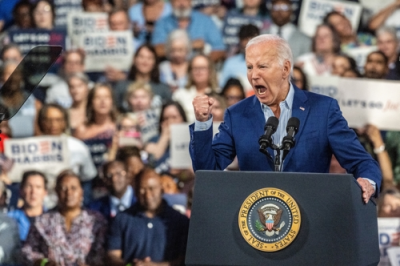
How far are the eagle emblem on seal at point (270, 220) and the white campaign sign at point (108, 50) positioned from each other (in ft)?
12.8

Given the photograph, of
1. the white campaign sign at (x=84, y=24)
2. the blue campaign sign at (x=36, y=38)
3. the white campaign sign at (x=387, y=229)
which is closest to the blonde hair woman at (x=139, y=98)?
the white campaign sign at (x=84, y=24)

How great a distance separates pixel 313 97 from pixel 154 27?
3.45 metres

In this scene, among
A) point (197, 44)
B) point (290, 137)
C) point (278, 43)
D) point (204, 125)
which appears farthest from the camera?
point (197, 44)

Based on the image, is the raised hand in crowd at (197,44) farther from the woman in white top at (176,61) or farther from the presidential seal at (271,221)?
the presidential seal at (271,221)

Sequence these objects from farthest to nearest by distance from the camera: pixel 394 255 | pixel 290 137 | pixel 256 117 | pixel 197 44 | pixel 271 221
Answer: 1. pixel 197 44
2. pixel 394 255
3. pixel 256 117
4. pixel 290 137
5. pixel 271 221

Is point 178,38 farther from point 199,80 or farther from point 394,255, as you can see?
point 394,255

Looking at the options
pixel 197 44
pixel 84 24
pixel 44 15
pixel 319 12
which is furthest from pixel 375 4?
pixel 44 15

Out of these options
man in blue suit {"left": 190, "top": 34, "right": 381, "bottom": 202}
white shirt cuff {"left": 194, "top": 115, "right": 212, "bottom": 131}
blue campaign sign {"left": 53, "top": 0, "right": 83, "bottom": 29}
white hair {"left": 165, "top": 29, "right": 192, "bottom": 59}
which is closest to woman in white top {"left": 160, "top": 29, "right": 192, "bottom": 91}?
white hair {"left": 165, "top": 29, "right": 192, "bottom": 59}

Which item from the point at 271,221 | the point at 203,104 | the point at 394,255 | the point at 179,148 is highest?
the point at 203,104

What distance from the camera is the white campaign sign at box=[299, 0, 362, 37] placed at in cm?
611

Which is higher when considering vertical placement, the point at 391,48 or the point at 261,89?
the point at 391,48

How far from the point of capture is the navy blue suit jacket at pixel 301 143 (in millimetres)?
2764

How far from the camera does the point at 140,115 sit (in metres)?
5.82

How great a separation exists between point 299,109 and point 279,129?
0.11 m
